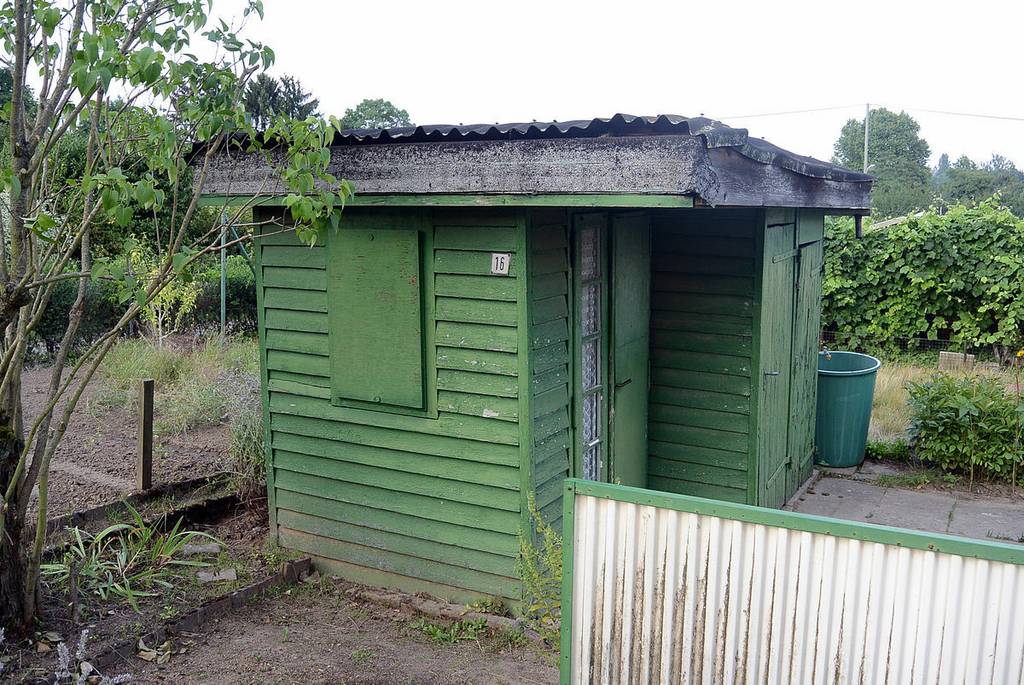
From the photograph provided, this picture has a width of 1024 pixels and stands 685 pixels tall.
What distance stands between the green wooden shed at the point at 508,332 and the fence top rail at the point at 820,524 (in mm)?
1397

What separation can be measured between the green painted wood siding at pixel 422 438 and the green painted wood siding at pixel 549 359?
11cm

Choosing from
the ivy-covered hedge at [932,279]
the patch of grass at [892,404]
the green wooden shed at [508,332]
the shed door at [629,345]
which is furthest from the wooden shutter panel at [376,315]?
the ivy-covered hedge at [932,279]

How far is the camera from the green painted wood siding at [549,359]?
511 cm

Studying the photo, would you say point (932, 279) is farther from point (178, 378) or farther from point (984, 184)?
point (984, 184)

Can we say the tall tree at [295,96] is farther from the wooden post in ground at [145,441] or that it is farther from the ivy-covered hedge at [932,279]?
the wooden post in ground at [145,441]

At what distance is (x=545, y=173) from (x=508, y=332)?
98cm

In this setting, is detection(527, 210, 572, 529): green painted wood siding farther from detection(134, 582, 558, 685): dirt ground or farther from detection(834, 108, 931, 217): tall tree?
detection(834, 108, 931, 217): tall tree

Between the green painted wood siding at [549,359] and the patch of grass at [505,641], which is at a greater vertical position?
the green painted wood siding at [549,359]

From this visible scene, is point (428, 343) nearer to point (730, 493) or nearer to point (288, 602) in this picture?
point (288, 602)

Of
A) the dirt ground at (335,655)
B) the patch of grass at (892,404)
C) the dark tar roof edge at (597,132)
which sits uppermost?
the dark tar roof edge at (597,132)

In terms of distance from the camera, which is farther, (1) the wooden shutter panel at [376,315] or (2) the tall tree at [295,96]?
(2) the tall tree at [295,96]

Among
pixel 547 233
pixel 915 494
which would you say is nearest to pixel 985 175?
pixel 915 494

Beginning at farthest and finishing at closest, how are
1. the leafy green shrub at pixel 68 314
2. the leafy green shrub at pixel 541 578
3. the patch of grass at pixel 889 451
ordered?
the leafy green shrub at pixel 68 314 → the patch of grass at pixel 889 451 → the leafy green shrub at pixel 541 578

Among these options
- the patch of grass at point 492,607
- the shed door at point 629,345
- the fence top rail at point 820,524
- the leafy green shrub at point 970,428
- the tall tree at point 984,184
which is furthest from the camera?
the tall tree at point 984,184
